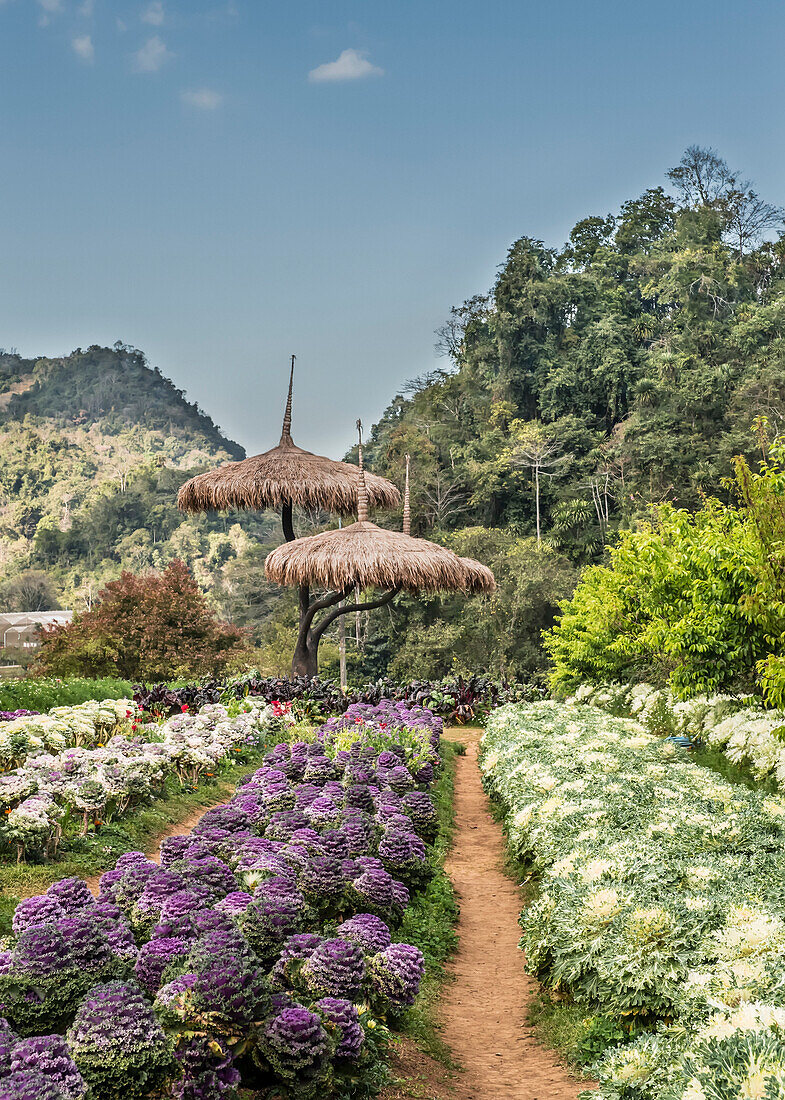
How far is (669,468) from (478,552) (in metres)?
7.44

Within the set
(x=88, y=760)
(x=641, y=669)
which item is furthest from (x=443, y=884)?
(x=641, y=669)

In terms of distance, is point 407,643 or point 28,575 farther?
point 28,575

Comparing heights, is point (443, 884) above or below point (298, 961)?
below

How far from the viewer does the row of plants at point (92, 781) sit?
17.4 ft

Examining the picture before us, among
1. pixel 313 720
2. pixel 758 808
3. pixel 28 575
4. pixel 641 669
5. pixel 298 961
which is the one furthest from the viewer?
pixel 28 575

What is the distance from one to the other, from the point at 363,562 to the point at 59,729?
5.99 meters

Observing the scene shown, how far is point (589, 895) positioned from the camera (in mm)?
4020

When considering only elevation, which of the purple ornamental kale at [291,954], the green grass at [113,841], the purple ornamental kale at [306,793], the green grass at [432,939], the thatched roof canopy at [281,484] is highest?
the thatched roof canopy at [281,484]

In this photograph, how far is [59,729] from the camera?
786 centimetres

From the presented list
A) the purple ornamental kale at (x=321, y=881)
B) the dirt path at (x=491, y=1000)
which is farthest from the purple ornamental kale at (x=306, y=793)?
the purple ornamental kale at (x=321, y=881)

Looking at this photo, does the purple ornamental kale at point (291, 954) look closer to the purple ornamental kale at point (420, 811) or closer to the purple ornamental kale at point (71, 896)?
the purple ornamental kale at point (71, 896)

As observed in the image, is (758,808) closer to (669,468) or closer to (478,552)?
(478,552)

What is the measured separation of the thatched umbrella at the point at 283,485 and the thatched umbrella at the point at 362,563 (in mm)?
677

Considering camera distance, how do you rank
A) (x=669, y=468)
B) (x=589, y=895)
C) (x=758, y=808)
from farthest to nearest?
(x=669, y=468) → (x=758, y=808) → (x=589, y=895)
